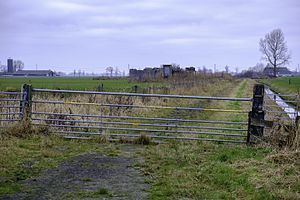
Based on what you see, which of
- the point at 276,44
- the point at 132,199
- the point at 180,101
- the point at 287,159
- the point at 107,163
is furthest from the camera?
the point at 276,44

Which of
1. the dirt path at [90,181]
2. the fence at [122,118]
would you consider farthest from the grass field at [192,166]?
the fence at [122,118]

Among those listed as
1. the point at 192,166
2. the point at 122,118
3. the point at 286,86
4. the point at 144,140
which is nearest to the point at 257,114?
the point at 192,166

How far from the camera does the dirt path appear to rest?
20.4 ft

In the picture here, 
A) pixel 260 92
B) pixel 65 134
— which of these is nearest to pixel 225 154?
pixel 260 92

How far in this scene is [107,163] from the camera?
27.8 feet

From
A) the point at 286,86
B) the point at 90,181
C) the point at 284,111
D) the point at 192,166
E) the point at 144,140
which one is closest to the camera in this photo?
the point at 90,181

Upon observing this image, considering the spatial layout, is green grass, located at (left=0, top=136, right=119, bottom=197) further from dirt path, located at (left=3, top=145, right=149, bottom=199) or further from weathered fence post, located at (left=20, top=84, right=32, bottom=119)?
weathered fence post, located at (left=20, top=84, right=32, bottom=119)

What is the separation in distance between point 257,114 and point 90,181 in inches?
206

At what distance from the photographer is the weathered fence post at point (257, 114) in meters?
10.1

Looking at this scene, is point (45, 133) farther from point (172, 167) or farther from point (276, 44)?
point (276, 44)

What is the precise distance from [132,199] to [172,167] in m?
2.10

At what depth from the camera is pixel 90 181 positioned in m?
7.04

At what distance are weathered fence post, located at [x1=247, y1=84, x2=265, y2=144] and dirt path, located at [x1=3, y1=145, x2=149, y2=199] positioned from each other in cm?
348

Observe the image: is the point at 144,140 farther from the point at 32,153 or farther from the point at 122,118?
the point at 32,153
